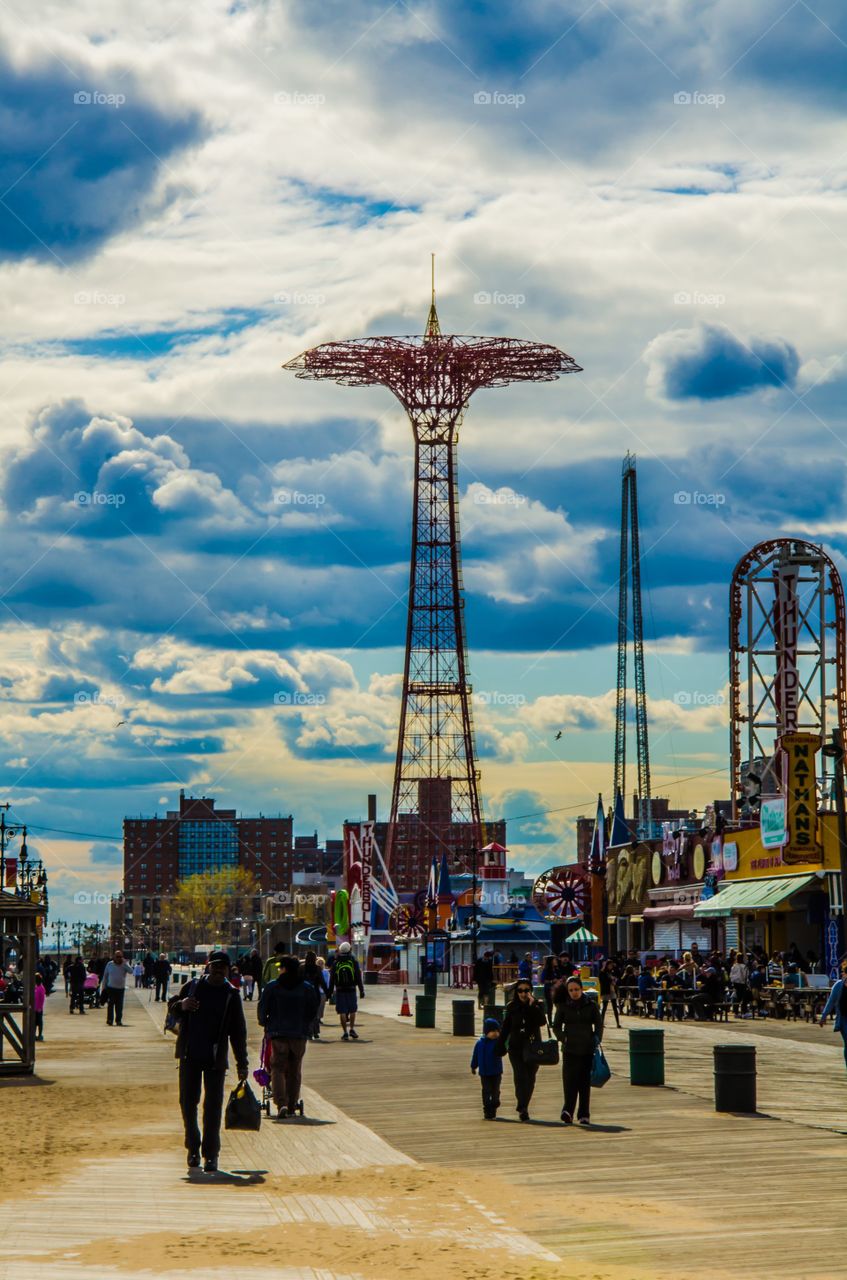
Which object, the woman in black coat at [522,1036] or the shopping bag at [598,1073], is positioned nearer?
the woman in black coat at [522,1036]

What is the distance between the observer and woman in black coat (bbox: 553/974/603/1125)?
65.9 ft

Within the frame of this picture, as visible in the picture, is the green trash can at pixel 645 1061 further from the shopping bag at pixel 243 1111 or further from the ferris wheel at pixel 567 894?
the ferris wheel at pixel 567 894

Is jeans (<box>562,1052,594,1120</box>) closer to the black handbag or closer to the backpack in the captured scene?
the black handbag

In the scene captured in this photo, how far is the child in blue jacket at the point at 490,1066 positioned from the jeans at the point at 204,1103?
5.10 m

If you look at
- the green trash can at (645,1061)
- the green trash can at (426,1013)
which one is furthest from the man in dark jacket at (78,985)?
the green trash can at (645,1061)

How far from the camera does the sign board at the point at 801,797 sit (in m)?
50.6

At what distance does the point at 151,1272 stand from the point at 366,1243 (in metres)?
1.84

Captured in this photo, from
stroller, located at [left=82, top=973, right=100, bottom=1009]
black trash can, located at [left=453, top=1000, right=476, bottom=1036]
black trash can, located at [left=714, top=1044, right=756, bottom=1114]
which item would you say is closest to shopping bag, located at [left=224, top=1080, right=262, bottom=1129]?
black trash can, located at [left=714, top=1044, right=756, bottom=1114]

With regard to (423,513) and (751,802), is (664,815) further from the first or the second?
(751,802)

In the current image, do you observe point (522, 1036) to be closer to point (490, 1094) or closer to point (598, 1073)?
point (490, 1094)

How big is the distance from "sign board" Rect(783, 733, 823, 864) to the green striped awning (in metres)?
0.69

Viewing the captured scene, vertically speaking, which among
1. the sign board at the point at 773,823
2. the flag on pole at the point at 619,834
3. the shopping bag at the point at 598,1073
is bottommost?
the shopping bag at the point at 598,1073

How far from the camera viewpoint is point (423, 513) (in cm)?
8775

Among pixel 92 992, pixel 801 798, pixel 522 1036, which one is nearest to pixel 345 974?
pixel 522 1036
